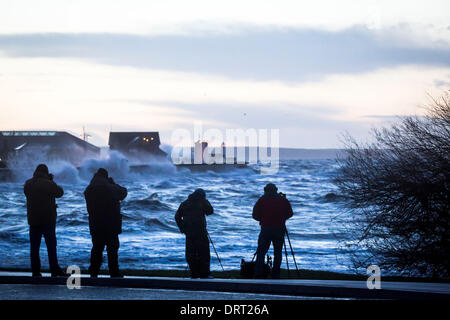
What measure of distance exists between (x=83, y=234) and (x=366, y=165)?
30.9m

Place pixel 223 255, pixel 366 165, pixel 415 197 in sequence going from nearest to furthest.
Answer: pixel 415 197 → pixel 366 165 → pixel 223 255

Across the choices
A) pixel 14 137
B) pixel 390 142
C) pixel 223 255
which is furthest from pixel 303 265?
pixel 14 137

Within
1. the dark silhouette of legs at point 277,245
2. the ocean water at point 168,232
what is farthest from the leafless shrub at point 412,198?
the dark silhouette of legs at point 277,245

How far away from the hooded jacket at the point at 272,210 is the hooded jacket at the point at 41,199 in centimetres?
373

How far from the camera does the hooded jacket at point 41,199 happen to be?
12438 mm

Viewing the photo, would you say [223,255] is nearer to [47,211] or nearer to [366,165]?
[366,165]

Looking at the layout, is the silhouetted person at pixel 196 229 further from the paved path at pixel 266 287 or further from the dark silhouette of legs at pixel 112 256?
the paved path at pixel 266 287

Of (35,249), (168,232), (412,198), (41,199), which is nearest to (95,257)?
(35,249)

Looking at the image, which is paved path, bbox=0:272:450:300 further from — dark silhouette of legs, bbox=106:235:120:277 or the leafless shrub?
the leafless shrub

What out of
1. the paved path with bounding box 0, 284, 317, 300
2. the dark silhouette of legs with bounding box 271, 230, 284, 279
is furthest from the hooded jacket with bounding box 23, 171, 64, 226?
the dark silhouette of legs with bounding box 271, 230, 284, 279

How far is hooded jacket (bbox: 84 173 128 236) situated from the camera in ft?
40.2

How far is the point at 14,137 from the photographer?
502 ft

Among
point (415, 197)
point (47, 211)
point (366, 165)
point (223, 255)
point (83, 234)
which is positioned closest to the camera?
point (47, 211)

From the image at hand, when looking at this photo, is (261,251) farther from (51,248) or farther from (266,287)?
(51,248)
